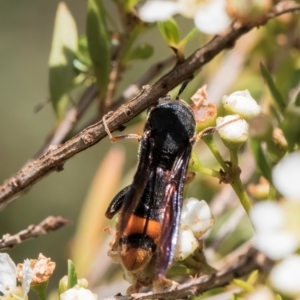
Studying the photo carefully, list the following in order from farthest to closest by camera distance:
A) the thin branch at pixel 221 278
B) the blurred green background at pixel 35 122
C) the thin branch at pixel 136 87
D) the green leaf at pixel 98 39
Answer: the blurred green background at pixel 35 122 → the thin branch at pixel 136 87 → the green leaf at pixel 98 39 → the thin branch at pixel 221 278

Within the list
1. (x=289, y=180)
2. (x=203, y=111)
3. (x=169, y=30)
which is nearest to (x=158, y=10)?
(x=169, y=30)

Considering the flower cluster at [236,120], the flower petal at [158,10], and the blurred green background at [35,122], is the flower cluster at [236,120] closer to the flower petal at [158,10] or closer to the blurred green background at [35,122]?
the flower petal at [158,10]

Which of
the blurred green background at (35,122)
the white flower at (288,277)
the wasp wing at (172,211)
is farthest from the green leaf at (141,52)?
the blurred green background at (35,122)

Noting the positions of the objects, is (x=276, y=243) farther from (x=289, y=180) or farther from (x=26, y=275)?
(x=26, y=275)

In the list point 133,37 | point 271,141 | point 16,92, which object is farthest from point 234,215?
point 16,92

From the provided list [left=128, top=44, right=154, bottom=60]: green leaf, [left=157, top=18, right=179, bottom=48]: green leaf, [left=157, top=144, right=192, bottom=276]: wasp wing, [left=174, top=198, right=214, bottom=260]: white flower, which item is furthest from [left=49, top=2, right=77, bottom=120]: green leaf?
[left=174, top=198, right=214, bottom=260]: white flower

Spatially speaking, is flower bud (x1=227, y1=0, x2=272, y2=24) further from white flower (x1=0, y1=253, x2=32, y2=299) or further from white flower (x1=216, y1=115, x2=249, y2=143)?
white flower (x1=0, y1=253, x2=32, y2=299)

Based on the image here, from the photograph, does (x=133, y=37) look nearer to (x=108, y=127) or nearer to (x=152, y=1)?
(x=152, y=1)
